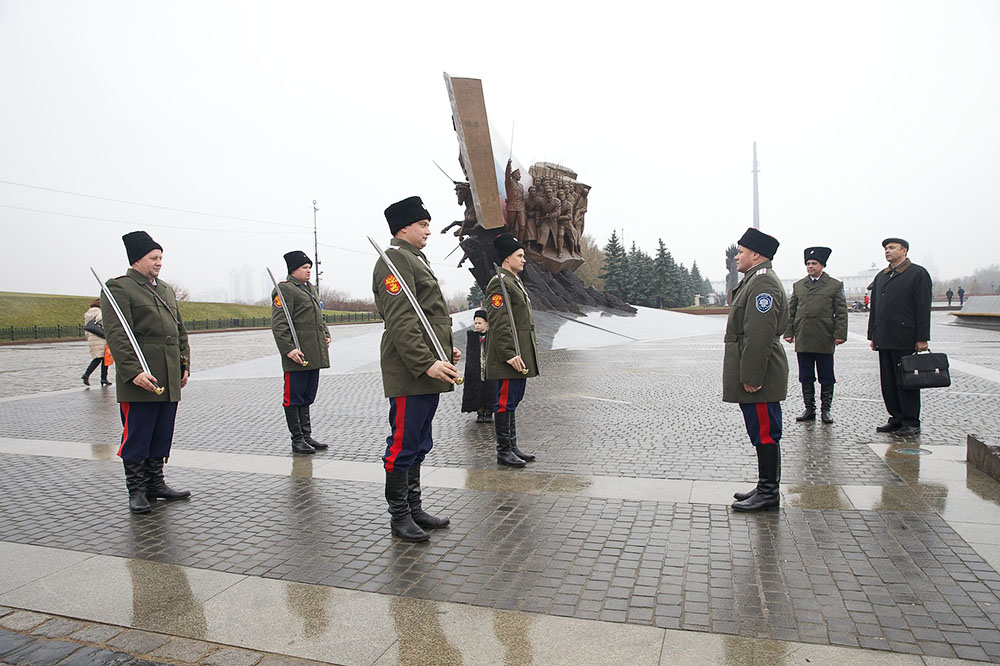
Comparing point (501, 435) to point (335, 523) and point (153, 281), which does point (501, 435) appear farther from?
point (153, 281)

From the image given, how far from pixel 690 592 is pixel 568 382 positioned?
8507mm

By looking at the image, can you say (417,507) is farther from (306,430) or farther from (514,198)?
(514,198)

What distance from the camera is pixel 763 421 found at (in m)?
4.72

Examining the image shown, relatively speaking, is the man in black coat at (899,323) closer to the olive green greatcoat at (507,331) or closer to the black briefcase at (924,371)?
the black briefcase at (924,371)

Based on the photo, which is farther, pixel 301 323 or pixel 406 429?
pixel 301 323

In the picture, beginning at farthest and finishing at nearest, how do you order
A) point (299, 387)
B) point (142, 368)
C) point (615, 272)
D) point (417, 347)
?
1. point (615, 272)
2. point (299, 387)
3. point (142, 368)
4. point (417, 347)

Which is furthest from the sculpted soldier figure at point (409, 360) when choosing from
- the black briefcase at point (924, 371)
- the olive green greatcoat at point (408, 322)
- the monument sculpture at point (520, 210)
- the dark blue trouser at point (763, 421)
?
the monument sculpture at point (520, 210)

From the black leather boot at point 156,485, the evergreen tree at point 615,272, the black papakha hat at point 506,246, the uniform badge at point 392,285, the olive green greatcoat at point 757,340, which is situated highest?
the evergreen tree at point 615,272

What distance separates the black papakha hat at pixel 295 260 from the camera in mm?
7176

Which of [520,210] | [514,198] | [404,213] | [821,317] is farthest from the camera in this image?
[520,210]

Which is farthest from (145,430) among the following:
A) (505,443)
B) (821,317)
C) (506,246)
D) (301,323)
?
(821,317)

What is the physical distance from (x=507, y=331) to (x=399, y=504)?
221 cm

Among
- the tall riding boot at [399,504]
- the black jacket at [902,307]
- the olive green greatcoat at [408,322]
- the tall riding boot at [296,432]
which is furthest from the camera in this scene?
the tall riding boot at [296,432]

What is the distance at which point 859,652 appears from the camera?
109 inches
